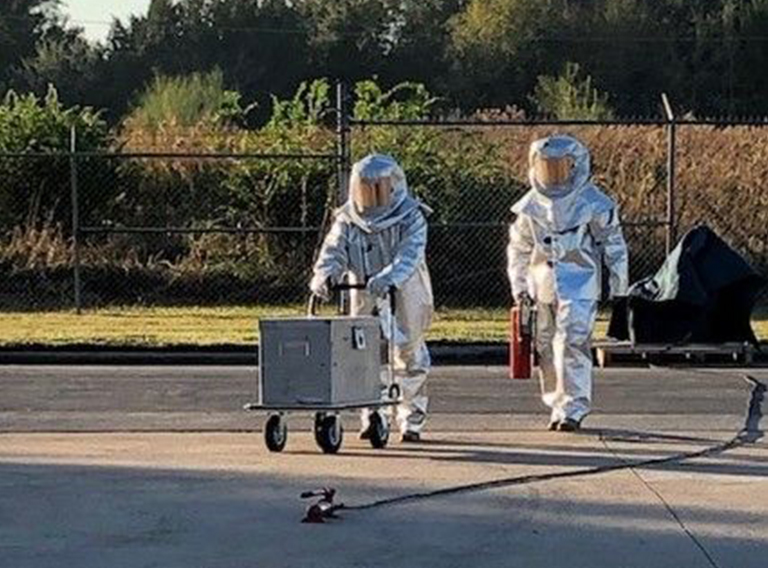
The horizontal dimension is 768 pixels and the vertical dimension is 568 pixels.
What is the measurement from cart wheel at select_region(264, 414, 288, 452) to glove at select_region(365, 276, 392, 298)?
0.97 metres

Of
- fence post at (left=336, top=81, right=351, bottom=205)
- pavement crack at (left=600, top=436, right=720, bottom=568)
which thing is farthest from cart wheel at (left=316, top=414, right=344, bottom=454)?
fence post at (left=336, top=81, right=351, bottom=205)

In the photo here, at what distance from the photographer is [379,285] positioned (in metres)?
11.1

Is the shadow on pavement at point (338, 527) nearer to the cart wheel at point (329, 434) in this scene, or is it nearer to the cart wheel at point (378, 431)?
the cart wheel at point (329, 434)

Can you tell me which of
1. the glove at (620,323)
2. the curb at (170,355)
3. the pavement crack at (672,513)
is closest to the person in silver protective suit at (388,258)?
the pavement crack at (672,513)

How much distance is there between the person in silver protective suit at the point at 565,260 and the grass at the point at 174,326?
626 cm

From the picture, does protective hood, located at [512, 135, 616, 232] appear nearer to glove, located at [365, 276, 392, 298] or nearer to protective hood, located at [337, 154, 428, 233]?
protective hood, located at [337, 154, 428, 233]

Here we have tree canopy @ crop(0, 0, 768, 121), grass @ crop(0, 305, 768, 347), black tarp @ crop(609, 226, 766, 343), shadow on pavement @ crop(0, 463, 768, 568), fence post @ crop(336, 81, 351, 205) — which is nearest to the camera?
shadow on pavement @ crop(0, 463, 768, 568)

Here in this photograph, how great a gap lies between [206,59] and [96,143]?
109 feet

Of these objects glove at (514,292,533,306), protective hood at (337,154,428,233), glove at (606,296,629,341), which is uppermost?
protective hood at (337,154,428,233)

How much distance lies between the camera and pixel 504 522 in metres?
8.48

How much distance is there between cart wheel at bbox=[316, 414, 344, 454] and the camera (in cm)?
1068

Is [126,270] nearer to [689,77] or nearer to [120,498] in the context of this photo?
[120,498]

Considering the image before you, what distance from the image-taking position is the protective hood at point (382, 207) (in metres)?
11.4

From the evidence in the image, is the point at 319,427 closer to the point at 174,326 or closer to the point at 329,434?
the point at 329,434
